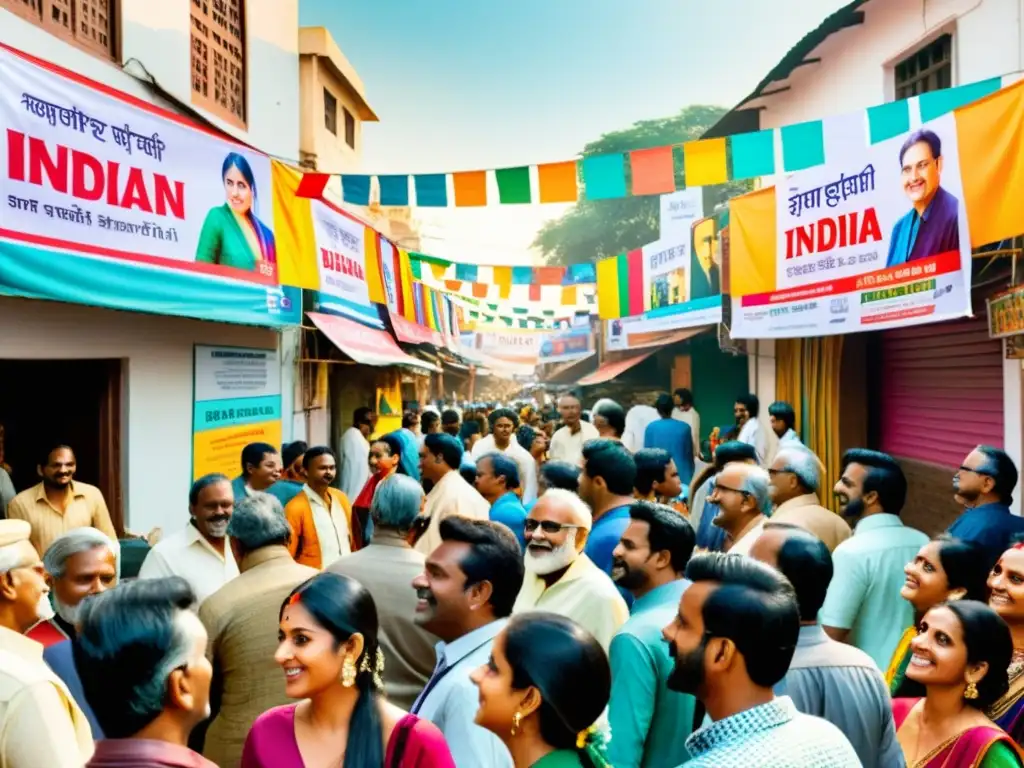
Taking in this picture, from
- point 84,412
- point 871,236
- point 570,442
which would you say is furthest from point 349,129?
point 871,236

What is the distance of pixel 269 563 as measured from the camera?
132 inches

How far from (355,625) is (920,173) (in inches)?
223

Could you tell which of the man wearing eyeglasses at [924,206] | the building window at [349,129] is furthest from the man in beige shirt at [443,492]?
the building window at [349,129]

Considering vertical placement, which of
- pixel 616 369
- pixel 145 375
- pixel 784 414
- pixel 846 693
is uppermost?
pixel 616 369

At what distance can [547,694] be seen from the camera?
1.90 m

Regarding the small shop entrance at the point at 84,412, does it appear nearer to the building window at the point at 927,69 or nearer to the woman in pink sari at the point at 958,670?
the woman in pink sari at the point at 958,670

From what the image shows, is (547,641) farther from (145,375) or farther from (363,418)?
(363,418)

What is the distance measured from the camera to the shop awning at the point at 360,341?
10070 millimetres

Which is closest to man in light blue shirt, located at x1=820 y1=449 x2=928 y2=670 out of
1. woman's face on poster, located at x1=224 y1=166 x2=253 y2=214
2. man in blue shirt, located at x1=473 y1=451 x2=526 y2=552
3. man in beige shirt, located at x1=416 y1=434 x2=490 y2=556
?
man in beige shirt, located at x1=416 y1=434 x2=490 y2=556

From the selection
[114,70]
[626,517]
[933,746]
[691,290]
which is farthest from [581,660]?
[691,290]

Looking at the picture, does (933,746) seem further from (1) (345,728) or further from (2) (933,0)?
(2) (933,0)

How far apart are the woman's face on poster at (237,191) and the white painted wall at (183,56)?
106 cm

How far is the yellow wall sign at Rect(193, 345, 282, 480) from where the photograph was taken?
8062 mm

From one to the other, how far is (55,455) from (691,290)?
9322 mm
